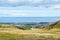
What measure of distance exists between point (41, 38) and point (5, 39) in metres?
5.60

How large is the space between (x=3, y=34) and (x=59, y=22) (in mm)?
19141

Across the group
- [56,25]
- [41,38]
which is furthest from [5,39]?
[56,25]

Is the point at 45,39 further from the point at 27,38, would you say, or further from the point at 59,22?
the point at 59,22

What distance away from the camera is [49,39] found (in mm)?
34219

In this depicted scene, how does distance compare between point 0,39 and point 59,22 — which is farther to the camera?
point 59,22

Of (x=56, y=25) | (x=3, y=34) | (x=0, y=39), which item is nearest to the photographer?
(x=0, y=39)

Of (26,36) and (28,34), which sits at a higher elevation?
(26,36)

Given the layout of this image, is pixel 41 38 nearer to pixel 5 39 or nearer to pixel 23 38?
pixel 23 38

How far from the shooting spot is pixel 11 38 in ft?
115

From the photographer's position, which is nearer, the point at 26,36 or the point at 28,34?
the point at 26,36

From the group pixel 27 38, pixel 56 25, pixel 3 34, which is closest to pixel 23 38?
pixel 27 38

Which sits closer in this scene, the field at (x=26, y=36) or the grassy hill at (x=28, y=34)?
the field at (x=26, y=36)

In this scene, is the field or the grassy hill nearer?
the field

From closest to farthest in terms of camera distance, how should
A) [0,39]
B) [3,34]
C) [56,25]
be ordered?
[0,39]
[3,34]
[56,25]
